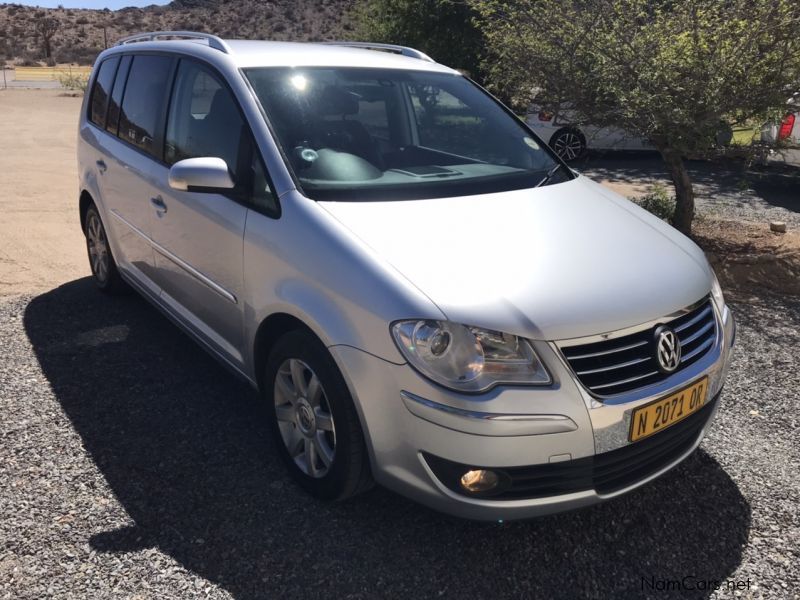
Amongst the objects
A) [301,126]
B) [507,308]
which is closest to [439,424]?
[507,308]

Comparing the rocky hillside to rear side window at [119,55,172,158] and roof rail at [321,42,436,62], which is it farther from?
roof rail at [321,42,436,62]

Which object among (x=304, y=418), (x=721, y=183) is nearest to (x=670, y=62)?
(x=304, y=418)

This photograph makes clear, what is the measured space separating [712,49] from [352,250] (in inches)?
183

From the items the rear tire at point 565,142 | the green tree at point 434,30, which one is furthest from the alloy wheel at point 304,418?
the green tree at point 434,30

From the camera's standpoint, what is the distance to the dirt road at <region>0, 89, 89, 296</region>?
5.83m

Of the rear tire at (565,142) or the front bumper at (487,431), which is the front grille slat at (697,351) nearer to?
the front bumper at (487,431)

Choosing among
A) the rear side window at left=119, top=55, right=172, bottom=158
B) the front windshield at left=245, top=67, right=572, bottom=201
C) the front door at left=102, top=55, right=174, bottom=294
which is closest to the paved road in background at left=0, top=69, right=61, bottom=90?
the front door at left=102, top=55, right=174, bottom=294

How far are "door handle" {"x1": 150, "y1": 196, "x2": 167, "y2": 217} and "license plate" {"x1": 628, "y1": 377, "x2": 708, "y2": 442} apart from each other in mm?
2563

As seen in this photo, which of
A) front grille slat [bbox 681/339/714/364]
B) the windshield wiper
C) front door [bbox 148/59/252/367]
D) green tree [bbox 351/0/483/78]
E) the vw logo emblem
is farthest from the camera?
green tree [bbox 351/0/483/78]

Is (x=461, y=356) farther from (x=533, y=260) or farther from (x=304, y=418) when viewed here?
(x=304, y=418)

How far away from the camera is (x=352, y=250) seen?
2527 mm

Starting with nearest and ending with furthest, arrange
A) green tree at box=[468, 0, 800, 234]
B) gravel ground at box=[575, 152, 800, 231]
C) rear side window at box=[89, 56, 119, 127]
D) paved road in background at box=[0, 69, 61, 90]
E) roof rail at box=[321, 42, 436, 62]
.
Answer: roof rail at box=[321, 42, 436, 62] → rear side window at box=[89, 56, 119, 127] → green tree at box=[468, 0, 800, 234] → gravel ground at box=[575, 152, 800, 231] → paved road in background at box=[0, 69, 61, 90]

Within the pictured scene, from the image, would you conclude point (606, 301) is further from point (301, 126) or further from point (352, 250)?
point (301, 126)

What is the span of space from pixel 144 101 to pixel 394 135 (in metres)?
1.52
